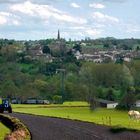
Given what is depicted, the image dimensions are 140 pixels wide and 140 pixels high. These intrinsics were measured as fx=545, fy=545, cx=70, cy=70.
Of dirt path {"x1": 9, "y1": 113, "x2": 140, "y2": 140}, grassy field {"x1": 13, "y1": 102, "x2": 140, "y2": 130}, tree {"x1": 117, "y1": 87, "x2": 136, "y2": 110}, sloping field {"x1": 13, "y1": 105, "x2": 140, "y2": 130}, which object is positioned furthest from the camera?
tree {"x1": 117, "y1": 87, "x2": 136, "y2": 110}

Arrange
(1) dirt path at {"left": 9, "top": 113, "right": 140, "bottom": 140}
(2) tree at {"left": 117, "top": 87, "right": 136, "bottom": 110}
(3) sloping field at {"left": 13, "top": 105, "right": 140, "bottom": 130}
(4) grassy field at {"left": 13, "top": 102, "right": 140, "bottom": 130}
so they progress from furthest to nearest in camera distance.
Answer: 1. (2) tree at {"left": 117, "top": 87, "right": 136, "bottom": 110}
2. (4) grassy field at {"left": 13, "top": 102, "right": 140, "bottom": 130}
3. (3) sloping field at {"left": 13, "top": 105, "right": 140, "bottom": 130}
4. (1) dirt path at {"left": 9, "top": 113, "right": 140, "bottom": 140}

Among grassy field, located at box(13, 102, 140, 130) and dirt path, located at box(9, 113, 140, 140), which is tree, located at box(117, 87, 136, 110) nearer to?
grassy field, located at box(13, 102, 140, 130)

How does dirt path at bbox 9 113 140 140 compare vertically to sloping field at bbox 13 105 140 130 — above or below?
above

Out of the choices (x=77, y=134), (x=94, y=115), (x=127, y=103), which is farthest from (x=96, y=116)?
(x=127, y=103)

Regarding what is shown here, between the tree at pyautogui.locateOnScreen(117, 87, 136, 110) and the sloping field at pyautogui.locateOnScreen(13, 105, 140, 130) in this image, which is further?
the tree at pyautogui.locateOnScreen(117, 87, 136, 110)

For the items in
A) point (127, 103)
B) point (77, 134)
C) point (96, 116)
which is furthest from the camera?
point (127, 103)

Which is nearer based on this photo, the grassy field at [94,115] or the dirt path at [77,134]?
the dirt path at [77,134]

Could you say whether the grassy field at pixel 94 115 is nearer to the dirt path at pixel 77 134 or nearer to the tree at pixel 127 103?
the dirt path at pixel 77 134

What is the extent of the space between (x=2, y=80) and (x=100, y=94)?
160 ft

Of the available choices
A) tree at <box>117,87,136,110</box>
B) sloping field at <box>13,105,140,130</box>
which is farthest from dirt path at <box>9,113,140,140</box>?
tree at <box>117,87,136,110</box>

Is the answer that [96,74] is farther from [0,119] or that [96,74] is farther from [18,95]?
[0,119]

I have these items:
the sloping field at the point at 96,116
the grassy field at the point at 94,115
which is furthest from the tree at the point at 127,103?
the sloping field at the point at 96,116

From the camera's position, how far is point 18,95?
439ft

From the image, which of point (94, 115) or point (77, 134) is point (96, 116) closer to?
point (94, 115)
